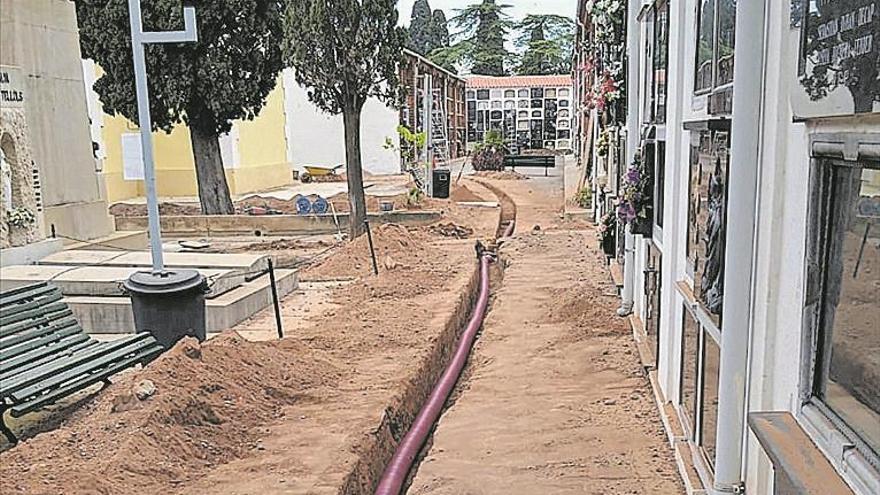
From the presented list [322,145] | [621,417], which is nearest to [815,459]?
[621,417]

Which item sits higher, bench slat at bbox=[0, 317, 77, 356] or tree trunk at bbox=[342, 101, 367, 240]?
tree trunk at bbox=[342, 101, 367, 240]

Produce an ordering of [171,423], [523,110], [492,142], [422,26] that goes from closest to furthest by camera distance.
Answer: [171,423]
[492,142]
[523,110]
[422,26]

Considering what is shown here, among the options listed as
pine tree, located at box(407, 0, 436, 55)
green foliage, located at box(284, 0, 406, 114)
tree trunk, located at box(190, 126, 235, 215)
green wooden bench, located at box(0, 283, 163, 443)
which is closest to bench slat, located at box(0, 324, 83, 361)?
green wooden bench, located at box(0, 283, 163, 443)

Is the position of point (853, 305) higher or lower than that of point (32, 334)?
higher

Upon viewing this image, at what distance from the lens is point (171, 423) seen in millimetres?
4430

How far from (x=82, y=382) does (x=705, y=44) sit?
4441 mm

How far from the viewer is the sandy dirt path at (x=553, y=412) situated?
12.7 ft

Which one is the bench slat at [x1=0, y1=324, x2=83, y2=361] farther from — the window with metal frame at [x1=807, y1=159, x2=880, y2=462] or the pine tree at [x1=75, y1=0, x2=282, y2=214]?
the pine tree at [x1=75, y1=0, x2=282, y2=214]

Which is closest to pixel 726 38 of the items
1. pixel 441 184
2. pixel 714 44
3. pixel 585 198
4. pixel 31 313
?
pixel 714 44

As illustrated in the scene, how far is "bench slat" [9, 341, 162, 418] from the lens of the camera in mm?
4695

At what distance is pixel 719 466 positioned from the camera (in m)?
2.73

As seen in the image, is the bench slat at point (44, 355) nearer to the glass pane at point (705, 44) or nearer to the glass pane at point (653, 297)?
the glass pane at point (653, 297)

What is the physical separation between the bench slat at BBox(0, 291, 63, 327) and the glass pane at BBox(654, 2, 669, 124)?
4.75 m

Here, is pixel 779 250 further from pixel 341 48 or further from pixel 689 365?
pixel 341 48
